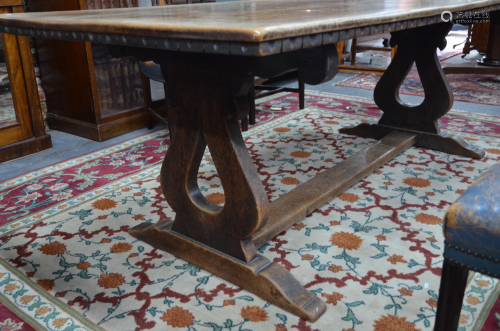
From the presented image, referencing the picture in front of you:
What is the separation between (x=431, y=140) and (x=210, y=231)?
5.79 ft

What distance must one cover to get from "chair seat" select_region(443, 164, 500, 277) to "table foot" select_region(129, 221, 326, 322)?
50cm

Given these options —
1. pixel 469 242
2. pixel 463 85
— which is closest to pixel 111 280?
pixel 469 242

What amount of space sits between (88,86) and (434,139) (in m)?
2.29

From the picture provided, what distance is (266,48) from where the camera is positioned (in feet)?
Answer: 2.92

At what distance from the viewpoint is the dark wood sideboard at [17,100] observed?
2678mm

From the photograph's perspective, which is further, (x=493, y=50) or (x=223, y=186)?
(x=493, y=50)

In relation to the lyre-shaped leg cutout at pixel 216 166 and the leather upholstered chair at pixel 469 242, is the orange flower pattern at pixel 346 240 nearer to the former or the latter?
the lyre-shaped leg cutout at pixel 216 166

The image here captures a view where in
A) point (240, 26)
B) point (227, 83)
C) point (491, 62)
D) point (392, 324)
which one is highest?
point (240, 26)

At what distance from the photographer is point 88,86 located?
2.97 metres

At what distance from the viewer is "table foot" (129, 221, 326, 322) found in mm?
1333

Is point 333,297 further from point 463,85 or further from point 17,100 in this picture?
point 463,85

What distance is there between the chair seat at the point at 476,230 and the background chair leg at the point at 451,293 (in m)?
0.03

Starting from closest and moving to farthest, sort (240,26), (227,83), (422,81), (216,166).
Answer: (240,26), (227,83), (216,166), (422,81)

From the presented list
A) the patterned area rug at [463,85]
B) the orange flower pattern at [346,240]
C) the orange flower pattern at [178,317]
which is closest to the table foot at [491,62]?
the patterned area rug at [463,85]
